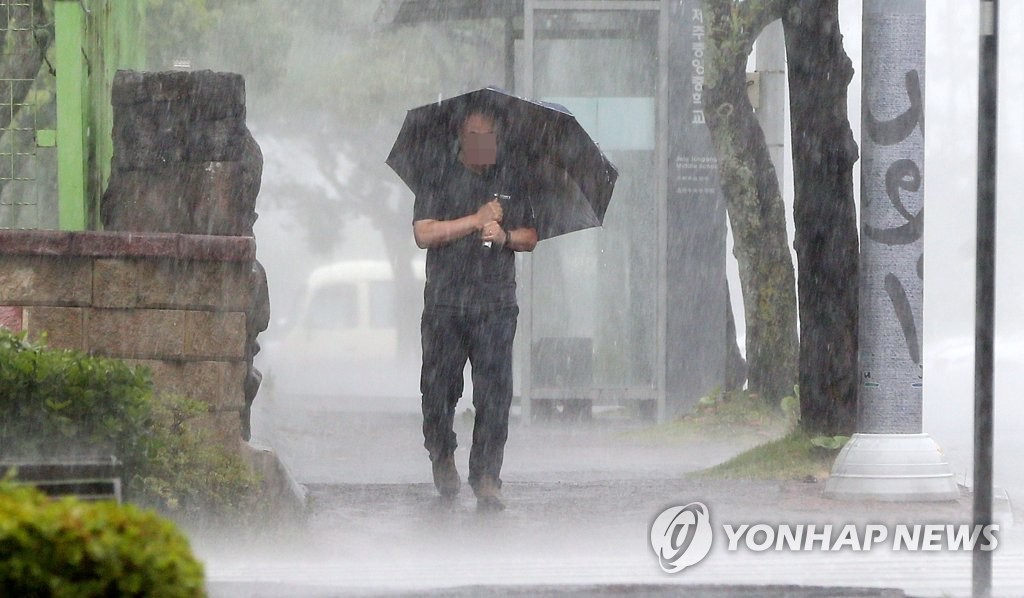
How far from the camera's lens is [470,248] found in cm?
812

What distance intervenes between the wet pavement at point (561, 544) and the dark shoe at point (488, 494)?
60mm


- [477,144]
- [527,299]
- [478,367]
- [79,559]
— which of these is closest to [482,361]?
[478,367]

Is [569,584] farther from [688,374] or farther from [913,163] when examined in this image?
[688,374]

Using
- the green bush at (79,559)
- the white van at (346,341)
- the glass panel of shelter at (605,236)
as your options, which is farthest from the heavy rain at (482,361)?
the white van at (346,341)

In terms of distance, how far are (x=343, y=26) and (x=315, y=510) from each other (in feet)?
91.2

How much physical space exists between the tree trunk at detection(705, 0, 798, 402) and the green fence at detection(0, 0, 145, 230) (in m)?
6.89

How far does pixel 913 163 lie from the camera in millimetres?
9008

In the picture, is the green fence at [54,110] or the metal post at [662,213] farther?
the metal post at [662,213]

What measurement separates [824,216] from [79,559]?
25.3 ft

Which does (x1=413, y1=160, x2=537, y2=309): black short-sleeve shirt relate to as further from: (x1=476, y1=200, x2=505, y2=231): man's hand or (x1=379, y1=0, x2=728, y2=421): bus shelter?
(x1=379, y1=0, x2=728, y2=421): bus shelter

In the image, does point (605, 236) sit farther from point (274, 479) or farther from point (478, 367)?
point (274, 479)

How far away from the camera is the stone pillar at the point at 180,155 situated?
305 inches

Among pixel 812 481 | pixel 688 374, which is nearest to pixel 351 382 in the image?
pixel 688 374

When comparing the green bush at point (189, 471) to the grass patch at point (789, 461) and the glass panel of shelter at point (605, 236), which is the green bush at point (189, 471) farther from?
the glass panel of shelter at point (605, 236)
